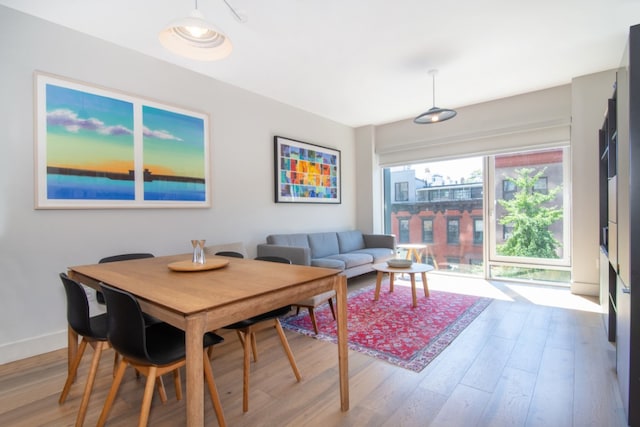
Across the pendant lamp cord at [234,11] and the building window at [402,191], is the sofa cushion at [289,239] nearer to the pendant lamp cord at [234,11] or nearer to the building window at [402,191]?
the building window at [402,191]

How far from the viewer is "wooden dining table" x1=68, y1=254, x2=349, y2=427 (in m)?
1.05

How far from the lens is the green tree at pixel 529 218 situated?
424cm

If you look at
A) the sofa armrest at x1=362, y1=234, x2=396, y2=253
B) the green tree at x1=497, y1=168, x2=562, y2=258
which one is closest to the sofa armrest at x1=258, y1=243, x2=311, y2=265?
the sofa armrest at x1=362, y1=234, x2=396, y2=253

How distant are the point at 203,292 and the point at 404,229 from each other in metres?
4.80

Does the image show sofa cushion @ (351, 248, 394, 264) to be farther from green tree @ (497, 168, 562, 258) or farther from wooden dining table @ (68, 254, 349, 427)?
wooden dining table @ (68, 254, 349, 427)

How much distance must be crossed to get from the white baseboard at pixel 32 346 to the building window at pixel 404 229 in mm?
4828

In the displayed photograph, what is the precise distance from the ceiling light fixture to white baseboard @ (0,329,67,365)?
8.02 feet

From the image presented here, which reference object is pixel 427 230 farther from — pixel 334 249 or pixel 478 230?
pixel 334 249

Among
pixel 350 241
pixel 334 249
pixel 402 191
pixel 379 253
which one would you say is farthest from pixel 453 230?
pixel 334 249

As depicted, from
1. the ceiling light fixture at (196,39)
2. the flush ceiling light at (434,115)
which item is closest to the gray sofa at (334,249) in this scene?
the flush ceiling light at (434,115)

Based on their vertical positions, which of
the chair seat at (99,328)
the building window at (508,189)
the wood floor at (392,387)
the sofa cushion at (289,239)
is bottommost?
the wood floor at (392,387)

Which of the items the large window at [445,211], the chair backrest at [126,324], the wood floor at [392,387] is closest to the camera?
the chair backrest at [126,324]

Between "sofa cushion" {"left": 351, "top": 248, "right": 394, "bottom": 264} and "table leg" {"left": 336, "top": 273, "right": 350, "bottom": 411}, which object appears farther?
"sofa cushion" {"left": 351, "top": 248, "right": 394, "bottom": 264}

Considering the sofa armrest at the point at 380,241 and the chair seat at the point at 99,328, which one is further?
the sofa armrest at the point at 380,241
